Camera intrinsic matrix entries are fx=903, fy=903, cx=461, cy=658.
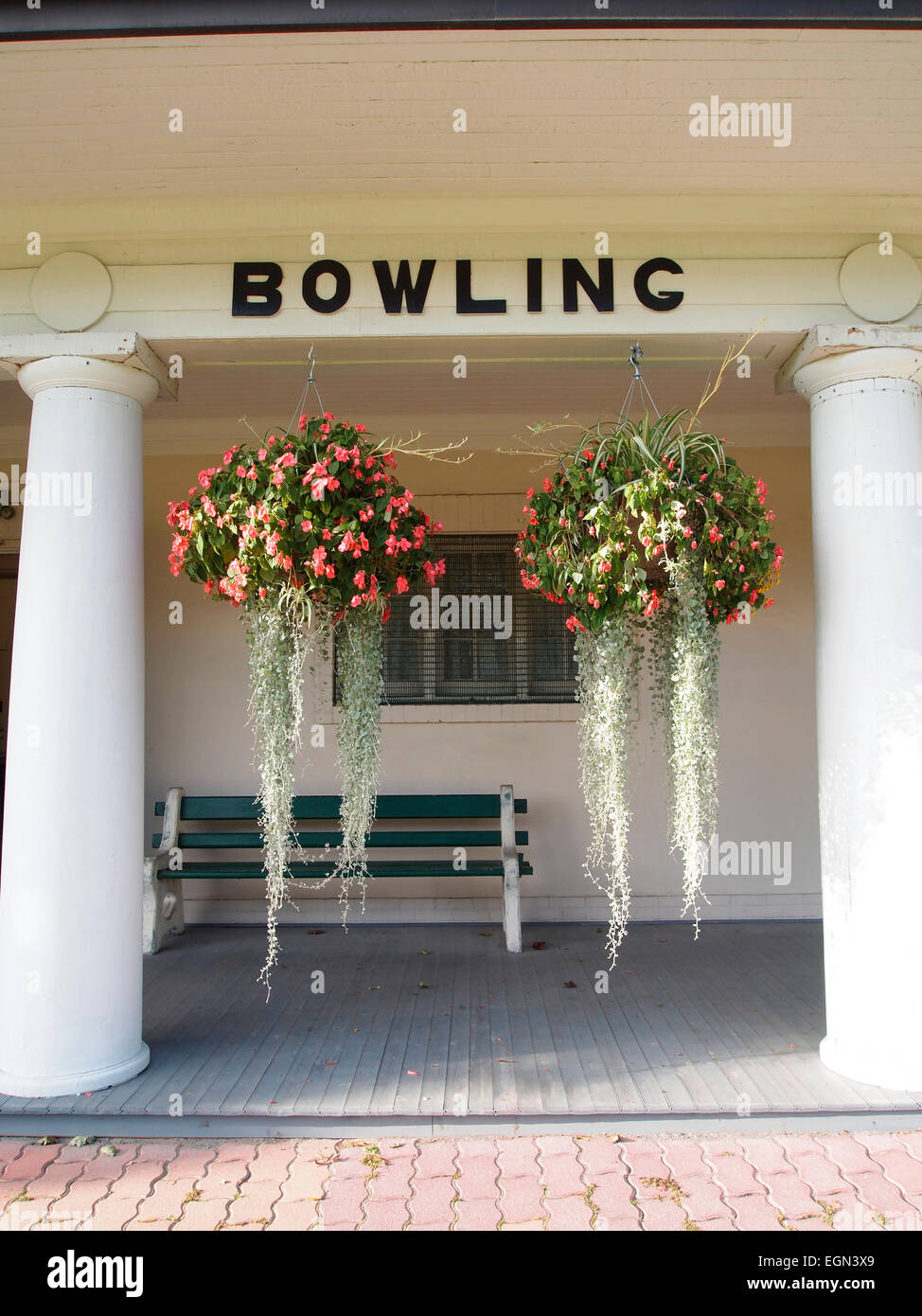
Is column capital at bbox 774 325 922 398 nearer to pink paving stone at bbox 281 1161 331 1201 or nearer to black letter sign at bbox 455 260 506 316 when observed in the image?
black letter sign at bbox 455 260 506 316

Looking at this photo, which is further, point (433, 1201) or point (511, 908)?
point (511, 908)

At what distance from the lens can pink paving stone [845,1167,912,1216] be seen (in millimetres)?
2580

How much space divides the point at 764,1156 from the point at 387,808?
10.1 ft

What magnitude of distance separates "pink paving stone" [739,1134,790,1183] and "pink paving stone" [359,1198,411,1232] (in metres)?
1.10

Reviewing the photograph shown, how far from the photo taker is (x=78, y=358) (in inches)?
135

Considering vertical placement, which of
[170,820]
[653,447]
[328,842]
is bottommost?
[328,842]

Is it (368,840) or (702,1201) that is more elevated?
(368,840)

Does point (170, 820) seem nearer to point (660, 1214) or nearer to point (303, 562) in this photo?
point (303, 562)

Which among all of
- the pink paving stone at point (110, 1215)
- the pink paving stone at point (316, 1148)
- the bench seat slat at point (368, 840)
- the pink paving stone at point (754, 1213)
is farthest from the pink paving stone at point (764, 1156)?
the bench seat slat at point (368, 840)

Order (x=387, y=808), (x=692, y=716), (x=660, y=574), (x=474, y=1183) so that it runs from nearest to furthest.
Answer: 1. (x=474, y=1183)
2. (x=692, y=716)
3. (x=660, y=574)
4. (x=387, y=808)

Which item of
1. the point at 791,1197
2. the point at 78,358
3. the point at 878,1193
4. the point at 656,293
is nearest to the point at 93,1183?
the point at 791,1197

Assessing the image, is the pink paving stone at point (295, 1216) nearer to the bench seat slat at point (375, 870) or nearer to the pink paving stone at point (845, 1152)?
the pink paving stone at point (845, 1152)

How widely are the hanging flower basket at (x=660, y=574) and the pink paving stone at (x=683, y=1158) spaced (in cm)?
70

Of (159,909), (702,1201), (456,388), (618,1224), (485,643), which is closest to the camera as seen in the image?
(618,1224)
